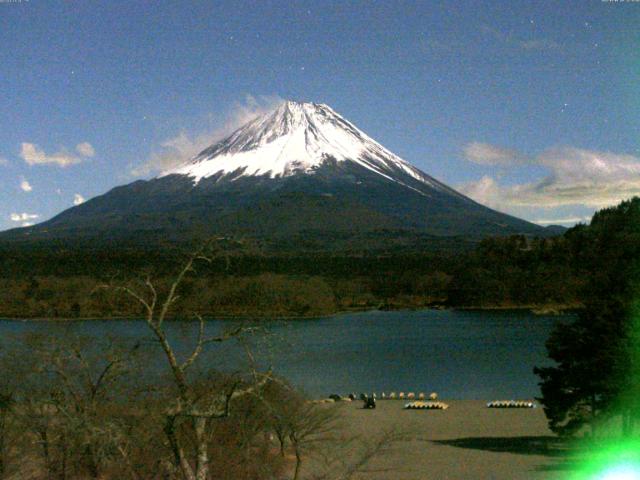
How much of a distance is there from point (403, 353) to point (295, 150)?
368ft

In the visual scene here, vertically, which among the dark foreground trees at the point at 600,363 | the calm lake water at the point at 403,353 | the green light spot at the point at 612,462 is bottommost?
Answer: the calm lake water at the point at 403,353

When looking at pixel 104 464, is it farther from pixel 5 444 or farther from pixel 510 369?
pixel 510 369

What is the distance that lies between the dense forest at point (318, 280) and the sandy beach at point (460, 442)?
3230 centimetres

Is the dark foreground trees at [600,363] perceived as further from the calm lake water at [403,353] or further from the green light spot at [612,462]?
the calm lake water at [403,353]

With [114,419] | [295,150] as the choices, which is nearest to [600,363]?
[114,419]

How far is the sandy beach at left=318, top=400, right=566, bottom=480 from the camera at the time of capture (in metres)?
13.9

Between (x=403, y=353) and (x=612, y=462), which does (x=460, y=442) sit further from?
(x=403, y=353)

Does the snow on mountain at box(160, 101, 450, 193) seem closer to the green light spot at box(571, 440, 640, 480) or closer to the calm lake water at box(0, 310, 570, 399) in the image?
the calm lake water at box(0, 310, 570, 399)

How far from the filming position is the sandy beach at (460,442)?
546 inches

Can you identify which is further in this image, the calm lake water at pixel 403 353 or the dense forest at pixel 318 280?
the dense forest at pixel 318 280

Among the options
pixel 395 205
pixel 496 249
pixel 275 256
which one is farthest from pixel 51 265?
pixel 395 205

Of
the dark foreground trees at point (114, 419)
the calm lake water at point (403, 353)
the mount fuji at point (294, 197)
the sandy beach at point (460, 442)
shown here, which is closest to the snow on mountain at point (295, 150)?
the mount fuji at point (294, 197)

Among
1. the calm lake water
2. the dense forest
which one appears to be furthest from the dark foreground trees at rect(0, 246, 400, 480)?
the dense forest

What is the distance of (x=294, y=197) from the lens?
409ft
